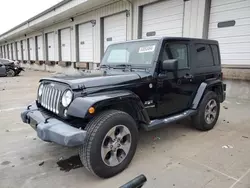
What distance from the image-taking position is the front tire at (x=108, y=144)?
219 centimetres

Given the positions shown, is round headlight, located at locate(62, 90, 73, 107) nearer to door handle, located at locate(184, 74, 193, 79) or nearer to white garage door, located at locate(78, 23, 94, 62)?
door handle, located at locate(184, 74, 193, 79)

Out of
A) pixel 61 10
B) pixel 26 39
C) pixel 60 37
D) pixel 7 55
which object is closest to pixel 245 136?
pixel 61 10

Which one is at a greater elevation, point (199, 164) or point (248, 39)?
point (248, 39)

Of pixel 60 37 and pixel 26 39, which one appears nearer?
pixel 60 37

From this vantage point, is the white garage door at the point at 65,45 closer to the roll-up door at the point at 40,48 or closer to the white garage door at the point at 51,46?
the white garage door at the point at 51,46

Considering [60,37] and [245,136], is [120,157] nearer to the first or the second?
[245,136]

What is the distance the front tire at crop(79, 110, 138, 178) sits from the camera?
2.19 meters

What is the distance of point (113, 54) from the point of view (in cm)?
382

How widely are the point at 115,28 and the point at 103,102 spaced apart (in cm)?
1012

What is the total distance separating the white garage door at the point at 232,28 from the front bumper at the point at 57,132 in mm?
6693

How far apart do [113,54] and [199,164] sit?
237 centimetres

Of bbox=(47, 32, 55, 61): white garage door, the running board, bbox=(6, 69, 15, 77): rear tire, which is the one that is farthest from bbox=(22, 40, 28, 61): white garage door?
the running board

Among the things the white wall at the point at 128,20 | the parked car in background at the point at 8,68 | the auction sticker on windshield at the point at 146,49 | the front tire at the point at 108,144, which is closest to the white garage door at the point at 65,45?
the white wall at the point at 128,20

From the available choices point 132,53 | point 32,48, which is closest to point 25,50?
point 32,48
